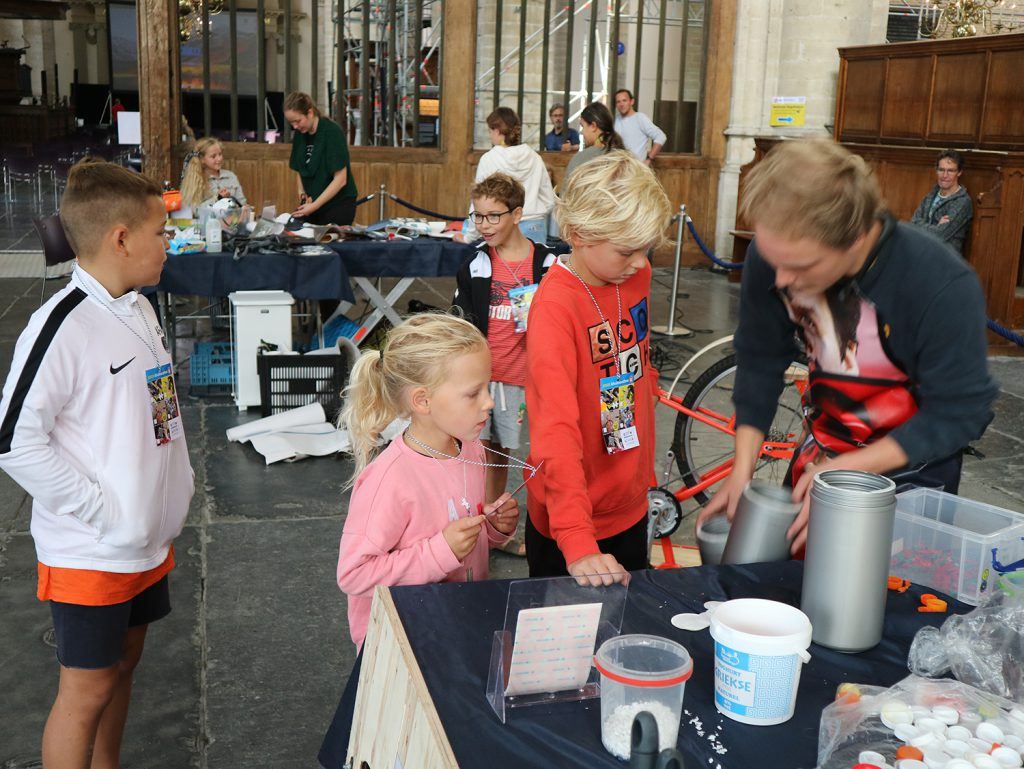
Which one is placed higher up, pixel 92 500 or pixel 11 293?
pixel 92 500

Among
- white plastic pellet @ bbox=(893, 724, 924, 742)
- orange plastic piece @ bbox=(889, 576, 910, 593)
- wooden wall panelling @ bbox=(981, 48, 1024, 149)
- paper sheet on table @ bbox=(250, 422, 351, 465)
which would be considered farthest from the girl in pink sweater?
wooden wall panelling @ bbox=(981, 48, 1024, 149)

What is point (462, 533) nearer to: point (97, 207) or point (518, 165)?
point (97, 207)

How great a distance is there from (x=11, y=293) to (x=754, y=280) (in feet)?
26.9

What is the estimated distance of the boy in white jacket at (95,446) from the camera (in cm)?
203

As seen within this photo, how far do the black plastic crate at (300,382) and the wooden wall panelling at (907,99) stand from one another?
6.24 m

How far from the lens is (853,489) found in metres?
1.64

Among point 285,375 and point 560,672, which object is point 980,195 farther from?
point 560,672

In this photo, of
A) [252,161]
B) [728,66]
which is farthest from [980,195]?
[252,161]

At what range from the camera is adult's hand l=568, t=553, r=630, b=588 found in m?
1.80

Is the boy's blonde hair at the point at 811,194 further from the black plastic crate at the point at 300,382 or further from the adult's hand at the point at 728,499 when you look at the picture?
the black plastic crate at the point at 300,382

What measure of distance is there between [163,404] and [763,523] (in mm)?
1238

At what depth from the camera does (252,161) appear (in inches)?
415

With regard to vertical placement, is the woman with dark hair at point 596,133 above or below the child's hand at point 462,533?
above

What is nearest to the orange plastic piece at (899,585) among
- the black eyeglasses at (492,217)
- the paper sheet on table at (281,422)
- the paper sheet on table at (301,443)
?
the black eyeglasses at (492,217)
